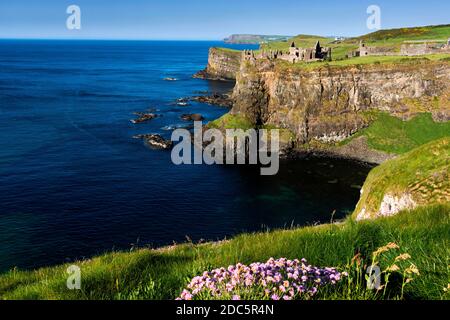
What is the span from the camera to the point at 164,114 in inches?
5310

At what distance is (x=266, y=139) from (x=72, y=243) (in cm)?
6062

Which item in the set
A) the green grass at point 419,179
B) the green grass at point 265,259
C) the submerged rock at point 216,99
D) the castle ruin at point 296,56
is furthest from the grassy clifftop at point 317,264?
the submerged rock at point 216,99

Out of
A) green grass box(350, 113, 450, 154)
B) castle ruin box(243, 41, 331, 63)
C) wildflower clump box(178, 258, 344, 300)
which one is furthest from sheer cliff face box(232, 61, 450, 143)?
wildflower clump box(178, 258, 344, 300)

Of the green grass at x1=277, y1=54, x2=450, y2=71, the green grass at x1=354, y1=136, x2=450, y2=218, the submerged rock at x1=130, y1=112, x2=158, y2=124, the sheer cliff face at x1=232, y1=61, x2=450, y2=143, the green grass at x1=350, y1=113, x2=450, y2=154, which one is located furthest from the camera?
the submerged rock at x1=130, y1=112, x2=158, y2=124

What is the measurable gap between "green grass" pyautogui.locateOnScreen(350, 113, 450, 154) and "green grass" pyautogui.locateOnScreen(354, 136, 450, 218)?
58.9 metres

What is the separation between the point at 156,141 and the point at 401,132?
61.6m

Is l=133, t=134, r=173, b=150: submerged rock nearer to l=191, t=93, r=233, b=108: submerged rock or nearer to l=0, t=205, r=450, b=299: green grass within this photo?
l=191, t=93, r=233, b=108: submerged rock

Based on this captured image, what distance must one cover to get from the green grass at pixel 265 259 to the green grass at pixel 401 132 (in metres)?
91.1

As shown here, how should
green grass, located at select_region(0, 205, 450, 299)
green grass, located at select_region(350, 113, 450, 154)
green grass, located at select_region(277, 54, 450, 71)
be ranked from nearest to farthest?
green grass, located at select_region(0, 205, 450, 299) → green grass, located at select_region(350, 113, 450, 154) → green grass, located at select_region(277, 54, 450, 71)

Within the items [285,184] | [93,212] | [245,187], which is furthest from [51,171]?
[285,184]

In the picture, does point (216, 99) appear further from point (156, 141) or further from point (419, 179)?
point (419, 179)

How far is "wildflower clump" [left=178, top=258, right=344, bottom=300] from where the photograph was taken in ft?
19.2

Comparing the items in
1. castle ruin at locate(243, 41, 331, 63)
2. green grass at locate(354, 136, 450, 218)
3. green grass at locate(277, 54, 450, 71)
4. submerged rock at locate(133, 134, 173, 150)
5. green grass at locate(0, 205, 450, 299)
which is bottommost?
submerged rock at locate(133, 134, 173, 150)
